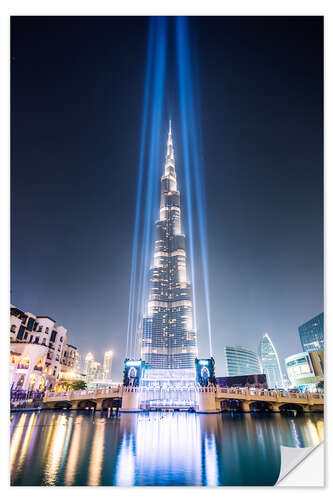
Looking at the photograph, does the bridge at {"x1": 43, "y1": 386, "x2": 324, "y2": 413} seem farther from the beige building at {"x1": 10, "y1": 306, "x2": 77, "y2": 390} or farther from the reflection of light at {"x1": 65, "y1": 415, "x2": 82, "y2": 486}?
the reflection of light at {"x1": 65, "y1": 415, "x2": 82, "y2": 486}

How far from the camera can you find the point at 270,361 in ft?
492

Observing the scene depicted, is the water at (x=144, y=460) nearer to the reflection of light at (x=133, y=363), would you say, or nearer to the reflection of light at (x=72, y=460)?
the reflection of light at (x=72, y=460)

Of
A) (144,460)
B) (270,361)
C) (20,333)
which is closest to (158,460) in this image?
(144,460)

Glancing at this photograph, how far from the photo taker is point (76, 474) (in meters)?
7.21

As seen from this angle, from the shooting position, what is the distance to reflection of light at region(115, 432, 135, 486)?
6.65m

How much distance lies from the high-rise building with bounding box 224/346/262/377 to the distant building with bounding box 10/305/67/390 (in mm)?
95260

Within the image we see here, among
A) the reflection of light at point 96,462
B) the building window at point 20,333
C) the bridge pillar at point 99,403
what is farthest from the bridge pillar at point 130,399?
the reflection of light at point 96,462

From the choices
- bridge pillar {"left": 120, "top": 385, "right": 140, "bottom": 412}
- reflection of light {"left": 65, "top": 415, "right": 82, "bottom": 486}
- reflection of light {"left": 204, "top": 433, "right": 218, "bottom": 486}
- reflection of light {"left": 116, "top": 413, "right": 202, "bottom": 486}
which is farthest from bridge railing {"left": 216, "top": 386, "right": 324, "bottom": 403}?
reflection of light {"left": 65, "top": 415, "right": 82, "bottom": 486}

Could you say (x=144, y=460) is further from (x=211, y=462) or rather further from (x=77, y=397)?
(x=77, y=397)

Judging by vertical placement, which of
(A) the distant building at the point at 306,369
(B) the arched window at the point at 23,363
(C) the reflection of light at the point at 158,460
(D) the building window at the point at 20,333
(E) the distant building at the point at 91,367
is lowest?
(E) the distant building at the point at 91,367

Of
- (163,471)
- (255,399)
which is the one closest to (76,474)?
(163,471)

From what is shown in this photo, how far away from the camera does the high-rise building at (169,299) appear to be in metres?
115

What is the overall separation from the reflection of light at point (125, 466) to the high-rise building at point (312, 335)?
7387 centimetres

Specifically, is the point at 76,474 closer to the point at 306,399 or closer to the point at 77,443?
the point at 77,443
